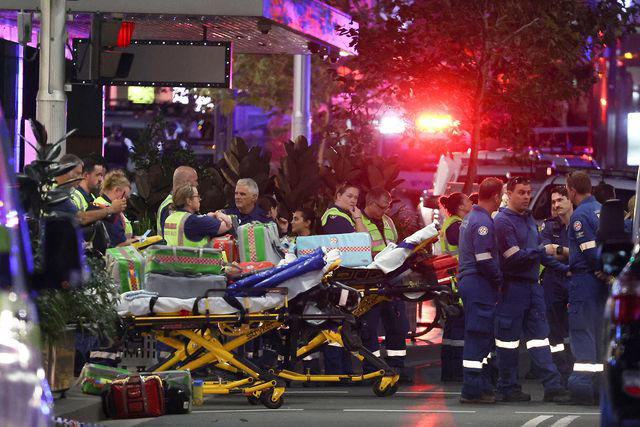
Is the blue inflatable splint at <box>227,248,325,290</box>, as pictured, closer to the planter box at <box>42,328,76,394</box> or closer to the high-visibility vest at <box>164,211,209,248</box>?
the high-visibility vest at <box>164,211,209,248</box>

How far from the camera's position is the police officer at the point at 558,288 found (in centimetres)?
1561

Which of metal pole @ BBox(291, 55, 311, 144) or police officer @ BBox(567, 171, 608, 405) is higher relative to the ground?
A: metal pole @ BBox(291, 55, 311, 144)

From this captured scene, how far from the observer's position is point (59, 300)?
1162 centimetres

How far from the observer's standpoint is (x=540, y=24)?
76.4 feet

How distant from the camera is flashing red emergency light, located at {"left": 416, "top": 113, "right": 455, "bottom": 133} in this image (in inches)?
1010

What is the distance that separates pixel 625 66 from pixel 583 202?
34.6ft

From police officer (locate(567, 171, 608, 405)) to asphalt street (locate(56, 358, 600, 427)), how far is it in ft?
1.14

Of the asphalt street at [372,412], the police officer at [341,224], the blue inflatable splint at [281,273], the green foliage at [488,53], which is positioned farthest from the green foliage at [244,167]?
the blue inflatable splint at [281,273]

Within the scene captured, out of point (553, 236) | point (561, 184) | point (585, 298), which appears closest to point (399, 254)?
point (585, 298)

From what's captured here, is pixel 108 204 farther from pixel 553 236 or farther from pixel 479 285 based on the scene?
pixel 553 236

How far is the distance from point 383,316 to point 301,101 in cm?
1144

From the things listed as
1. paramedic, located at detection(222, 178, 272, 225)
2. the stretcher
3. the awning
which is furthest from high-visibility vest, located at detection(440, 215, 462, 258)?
the awning

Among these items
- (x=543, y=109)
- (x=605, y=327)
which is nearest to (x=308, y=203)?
(x=543, y=109)

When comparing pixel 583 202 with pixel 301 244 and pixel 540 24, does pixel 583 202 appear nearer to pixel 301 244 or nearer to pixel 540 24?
pixel 301 244
